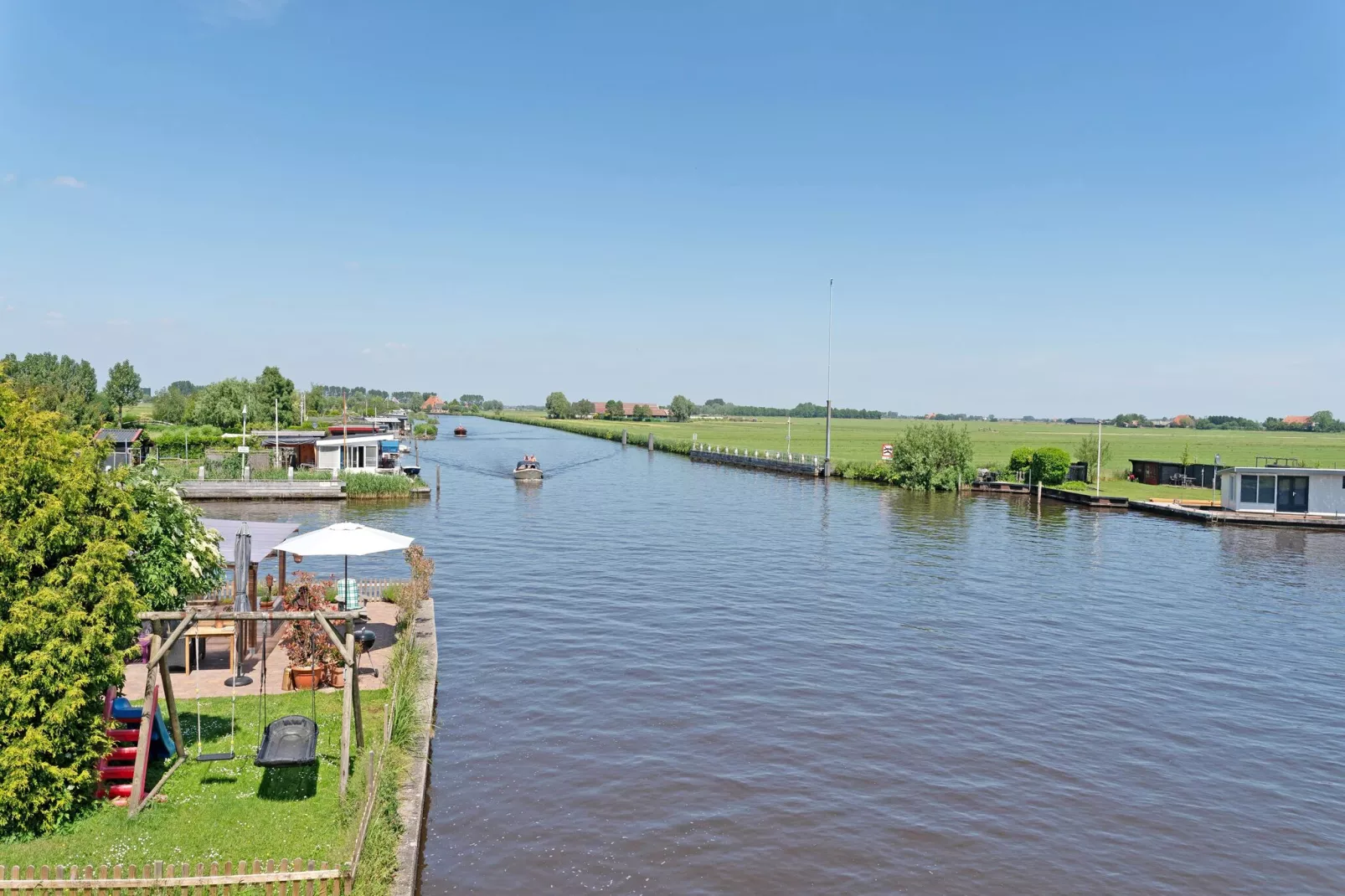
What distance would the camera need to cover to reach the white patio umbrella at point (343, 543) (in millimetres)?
17406

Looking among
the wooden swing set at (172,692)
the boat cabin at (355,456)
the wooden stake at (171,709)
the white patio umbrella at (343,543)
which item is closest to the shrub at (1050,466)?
the boat cabin at (355,456)

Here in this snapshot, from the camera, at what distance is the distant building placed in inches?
1953

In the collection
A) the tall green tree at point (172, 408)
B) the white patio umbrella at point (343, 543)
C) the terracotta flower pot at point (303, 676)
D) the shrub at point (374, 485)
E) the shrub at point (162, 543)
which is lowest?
the terracotta flower pot at point (303, 676)

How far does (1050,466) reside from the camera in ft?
212

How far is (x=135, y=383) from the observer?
12488 centimetres

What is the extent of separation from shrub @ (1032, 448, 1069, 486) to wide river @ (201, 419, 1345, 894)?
27167 mm

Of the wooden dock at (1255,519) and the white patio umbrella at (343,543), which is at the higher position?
the white patio umbrella at (343,543)

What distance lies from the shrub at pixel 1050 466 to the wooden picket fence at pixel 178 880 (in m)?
62.6

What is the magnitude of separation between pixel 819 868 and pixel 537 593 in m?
17.1

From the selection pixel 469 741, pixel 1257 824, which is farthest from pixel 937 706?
pixel 469 741

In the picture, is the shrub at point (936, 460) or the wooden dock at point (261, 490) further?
the shrub at point (936, 460)

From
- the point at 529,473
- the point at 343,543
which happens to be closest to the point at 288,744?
the point at 343,543

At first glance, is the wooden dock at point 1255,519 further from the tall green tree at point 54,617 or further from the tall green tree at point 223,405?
the tall green tree at point 223,405

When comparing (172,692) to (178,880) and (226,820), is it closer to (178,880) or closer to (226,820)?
(226,820)
